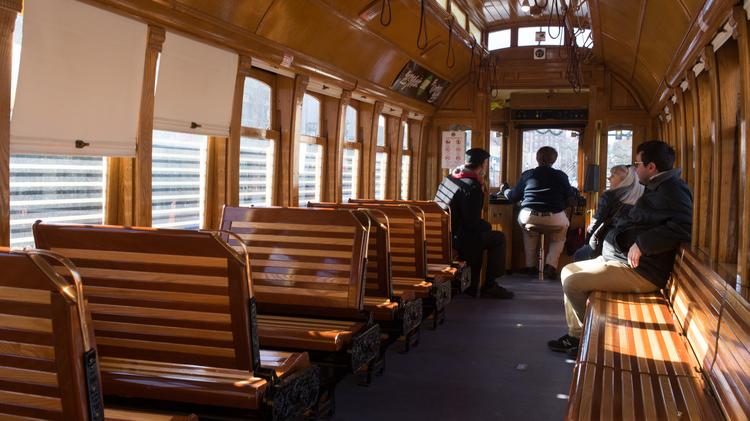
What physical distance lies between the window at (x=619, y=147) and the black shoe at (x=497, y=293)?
122 inches

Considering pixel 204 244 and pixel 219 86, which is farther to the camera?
pixel 219 86

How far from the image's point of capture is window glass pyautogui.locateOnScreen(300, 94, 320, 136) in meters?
7.34

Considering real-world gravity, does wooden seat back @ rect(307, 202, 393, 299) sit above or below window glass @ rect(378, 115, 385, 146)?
below

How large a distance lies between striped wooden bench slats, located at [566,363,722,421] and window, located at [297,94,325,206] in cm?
446

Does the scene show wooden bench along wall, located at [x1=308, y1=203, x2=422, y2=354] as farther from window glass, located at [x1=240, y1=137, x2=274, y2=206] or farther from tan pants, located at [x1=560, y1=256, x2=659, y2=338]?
window glass, located at [x1=240, y1=137, x2=274, y2=206]

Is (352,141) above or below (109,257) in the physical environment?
above

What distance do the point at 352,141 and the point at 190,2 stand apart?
3.91 m

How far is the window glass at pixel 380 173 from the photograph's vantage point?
963cm

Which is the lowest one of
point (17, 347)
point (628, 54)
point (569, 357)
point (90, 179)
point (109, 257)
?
point (569, 357)

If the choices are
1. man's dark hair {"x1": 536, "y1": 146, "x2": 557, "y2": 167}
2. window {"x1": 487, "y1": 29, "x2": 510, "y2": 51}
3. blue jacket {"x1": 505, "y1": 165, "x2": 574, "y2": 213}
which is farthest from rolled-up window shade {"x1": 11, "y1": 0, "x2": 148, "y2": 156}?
window {"x1": 487, "y1": 29, "x2": 510, "y2": 51}

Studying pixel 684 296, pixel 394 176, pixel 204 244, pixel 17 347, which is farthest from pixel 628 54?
pixel 17 347

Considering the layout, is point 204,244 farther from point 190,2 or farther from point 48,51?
point 190,2

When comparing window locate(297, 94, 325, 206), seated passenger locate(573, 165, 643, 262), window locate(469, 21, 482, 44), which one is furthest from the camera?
window locate(469, 21, 482, 44)

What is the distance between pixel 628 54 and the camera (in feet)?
28.7
